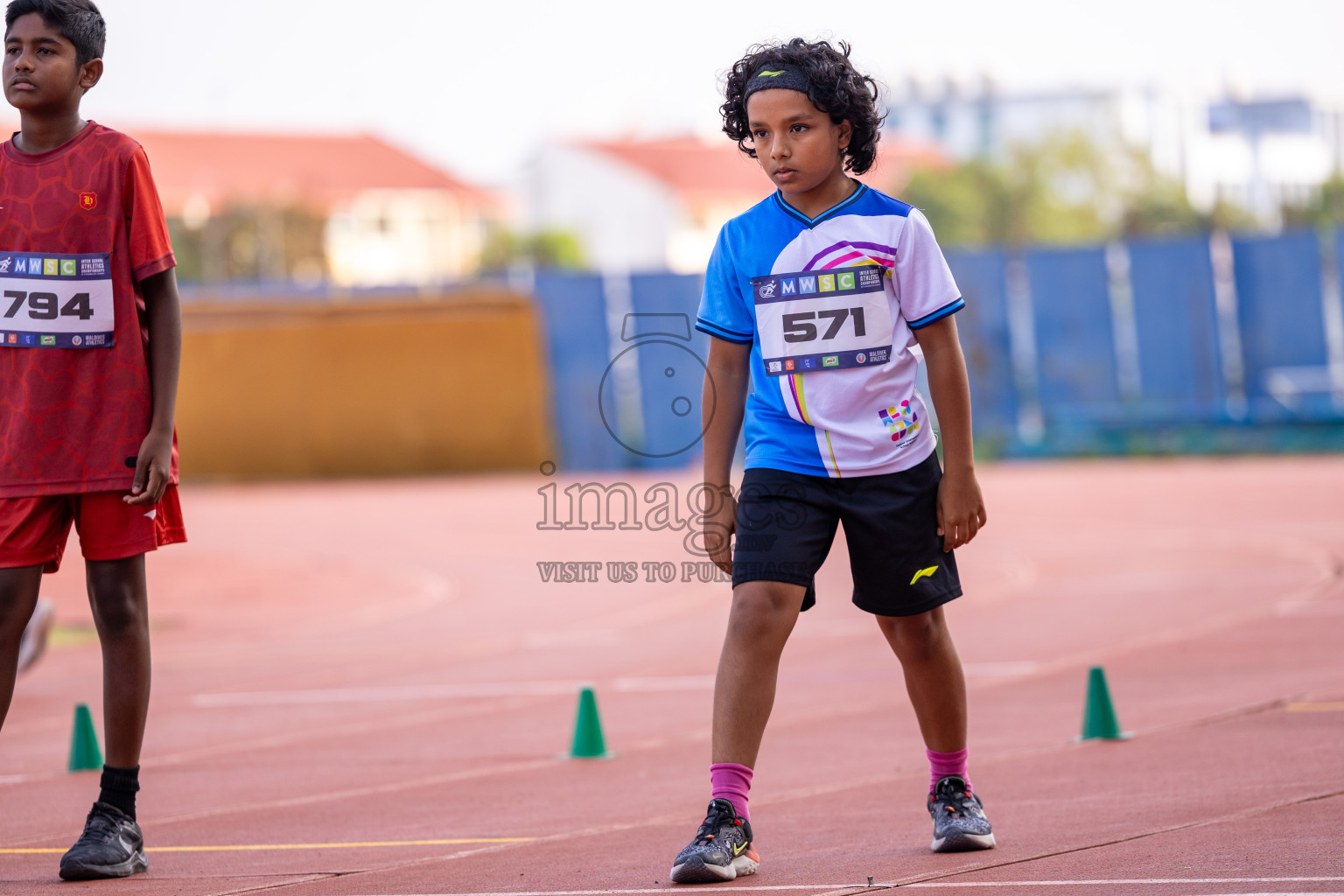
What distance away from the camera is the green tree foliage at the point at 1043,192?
92625 millimetres

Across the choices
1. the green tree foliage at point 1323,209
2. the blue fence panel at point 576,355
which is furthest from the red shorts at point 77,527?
the green tree foliage at point 1323,209

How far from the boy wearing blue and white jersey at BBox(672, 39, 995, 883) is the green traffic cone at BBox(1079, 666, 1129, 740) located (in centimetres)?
201

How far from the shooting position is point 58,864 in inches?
177

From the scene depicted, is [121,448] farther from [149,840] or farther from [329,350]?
[329,350]

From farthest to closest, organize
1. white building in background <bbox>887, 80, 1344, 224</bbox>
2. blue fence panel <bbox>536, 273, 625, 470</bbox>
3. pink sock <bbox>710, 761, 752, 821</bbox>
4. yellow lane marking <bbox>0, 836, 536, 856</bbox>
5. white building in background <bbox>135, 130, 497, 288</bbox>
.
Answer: white building in background <bbox>887, 80, 1344, 224</bbox> → white building in background <bbox>135, 130, 497, 288</bbox> → blue fence panel <bbox>536, 273, 625, 470</bbox> → yellow lane marking <bbox>0, 836, 536, 856</bbox> → pink sock <bbox>710, 761, 752, 821</bbox>

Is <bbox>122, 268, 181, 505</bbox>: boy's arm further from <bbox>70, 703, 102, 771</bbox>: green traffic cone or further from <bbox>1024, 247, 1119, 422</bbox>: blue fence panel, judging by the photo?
<bbox>1024, 247, 1119, 422</bbox>: blue fence panel

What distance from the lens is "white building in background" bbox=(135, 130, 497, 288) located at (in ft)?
288

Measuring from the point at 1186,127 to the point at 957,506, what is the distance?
13859 cm

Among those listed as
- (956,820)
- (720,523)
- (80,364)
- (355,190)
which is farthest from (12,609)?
(355,190)

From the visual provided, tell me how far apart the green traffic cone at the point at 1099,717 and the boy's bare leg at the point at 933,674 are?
1.92 m

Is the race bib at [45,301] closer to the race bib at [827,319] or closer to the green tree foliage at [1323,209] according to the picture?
the race bib at [827,319]

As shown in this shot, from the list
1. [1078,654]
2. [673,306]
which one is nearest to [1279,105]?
[673,306]

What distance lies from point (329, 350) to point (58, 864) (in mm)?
21481

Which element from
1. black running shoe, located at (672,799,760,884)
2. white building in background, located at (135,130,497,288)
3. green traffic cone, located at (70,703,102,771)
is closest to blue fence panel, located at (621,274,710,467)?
green traffic cone, located at (70,703,102,771)
